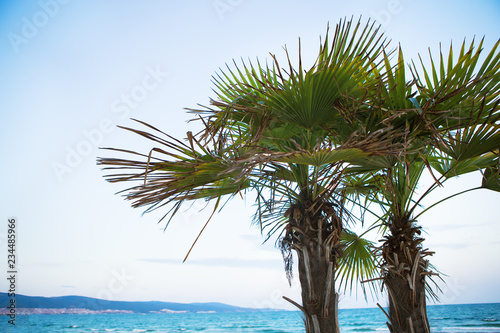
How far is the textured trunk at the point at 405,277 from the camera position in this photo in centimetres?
306

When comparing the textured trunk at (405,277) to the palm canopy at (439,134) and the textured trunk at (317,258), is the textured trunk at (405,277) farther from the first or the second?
the textured trunk at (317,258)

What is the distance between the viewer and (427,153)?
10.8 feet

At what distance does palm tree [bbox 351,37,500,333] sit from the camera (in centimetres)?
248

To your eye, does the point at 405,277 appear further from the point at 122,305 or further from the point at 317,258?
the point at 122,305

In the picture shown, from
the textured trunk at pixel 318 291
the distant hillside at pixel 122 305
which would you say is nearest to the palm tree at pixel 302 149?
the textured trunk at pixel 318 291

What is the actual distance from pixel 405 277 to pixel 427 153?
1142 millimetres

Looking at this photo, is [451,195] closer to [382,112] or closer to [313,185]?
[382,112]

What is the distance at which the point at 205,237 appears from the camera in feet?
107

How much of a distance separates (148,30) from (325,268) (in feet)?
21.7

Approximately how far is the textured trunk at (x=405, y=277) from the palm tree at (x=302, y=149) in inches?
19.7

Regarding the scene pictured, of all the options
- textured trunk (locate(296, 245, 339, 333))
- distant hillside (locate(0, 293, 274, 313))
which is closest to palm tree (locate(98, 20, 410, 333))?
textured trunk (locate(296, 245, 339, 333))

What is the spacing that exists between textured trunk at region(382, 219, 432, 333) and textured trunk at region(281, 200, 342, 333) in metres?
0.57

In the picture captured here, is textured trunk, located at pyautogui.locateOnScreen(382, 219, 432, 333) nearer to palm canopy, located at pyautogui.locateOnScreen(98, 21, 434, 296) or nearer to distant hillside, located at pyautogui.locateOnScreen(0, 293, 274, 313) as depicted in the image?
palm canopy, located at pyautogui.locateOnScreen(98, 21, 434, 296)

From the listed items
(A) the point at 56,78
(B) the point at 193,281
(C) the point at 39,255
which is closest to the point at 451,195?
(A) the point at 56,78
